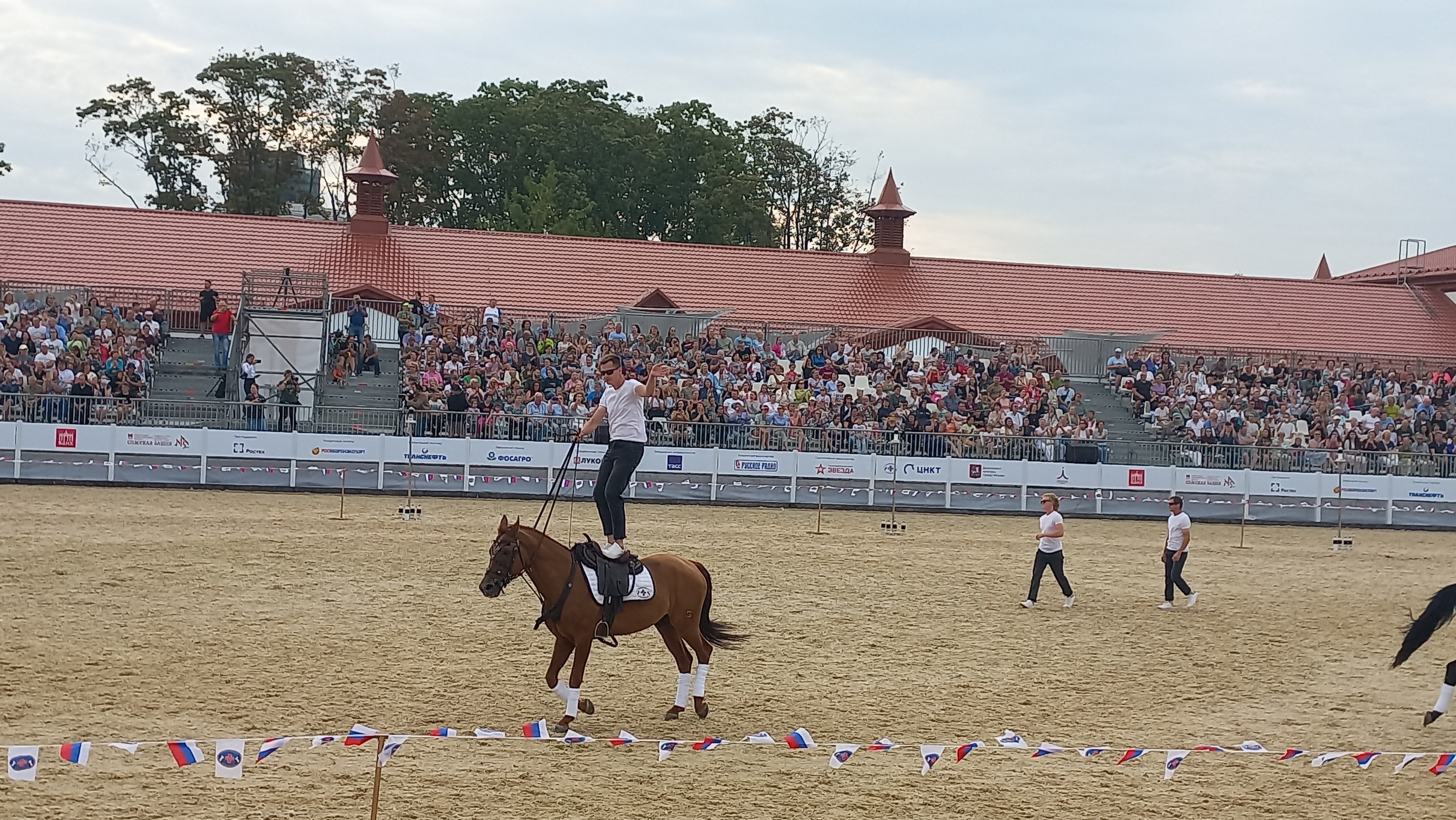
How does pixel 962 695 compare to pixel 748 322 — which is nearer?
pixel 962 695

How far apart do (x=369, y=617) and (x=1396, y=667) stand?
34.7 feet

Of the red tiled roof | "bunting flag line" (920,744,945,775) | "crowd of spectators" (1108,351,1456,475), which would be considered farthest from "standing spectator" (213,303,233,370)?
"bunting flag line" (920,744,945,775)

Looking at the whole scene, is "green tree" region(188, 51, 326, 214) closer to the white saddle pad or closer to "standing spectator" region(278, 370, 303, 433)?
"standing spectator" region(278, 370, 303, 433)

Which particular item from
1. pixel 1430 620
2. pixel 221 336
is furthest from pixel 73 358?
pixel 1430 620

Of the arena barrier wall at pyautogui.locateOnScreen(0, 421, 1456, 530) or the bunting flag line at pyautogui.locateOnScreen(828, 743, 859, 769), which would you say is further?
the arena barrier wall at pyautogui.locateOnScreen(0, 421, 1456, 530)

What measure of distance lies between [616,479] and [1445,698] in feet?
23.7

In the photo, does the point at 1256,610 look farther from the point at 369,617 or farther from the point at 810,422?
the point at 810,422

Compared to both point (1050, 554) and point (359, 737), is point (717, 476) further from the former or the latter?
point (359, 737)

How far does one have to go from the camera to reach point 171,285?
3803cm

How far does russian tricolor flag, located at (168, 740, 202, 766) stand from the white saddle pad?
3.46 meters

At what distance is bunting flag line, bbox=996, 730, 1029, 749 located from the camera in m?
10.1

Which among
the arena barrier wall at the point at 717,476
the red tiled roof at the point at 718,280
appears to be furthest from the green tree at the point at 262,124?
the arena barrier wall at the point at 717,476

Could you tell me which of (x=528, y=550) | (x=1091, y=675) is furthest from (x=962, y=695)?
(x=528, y=550)

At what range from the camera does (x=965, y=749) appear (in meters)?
9.24
